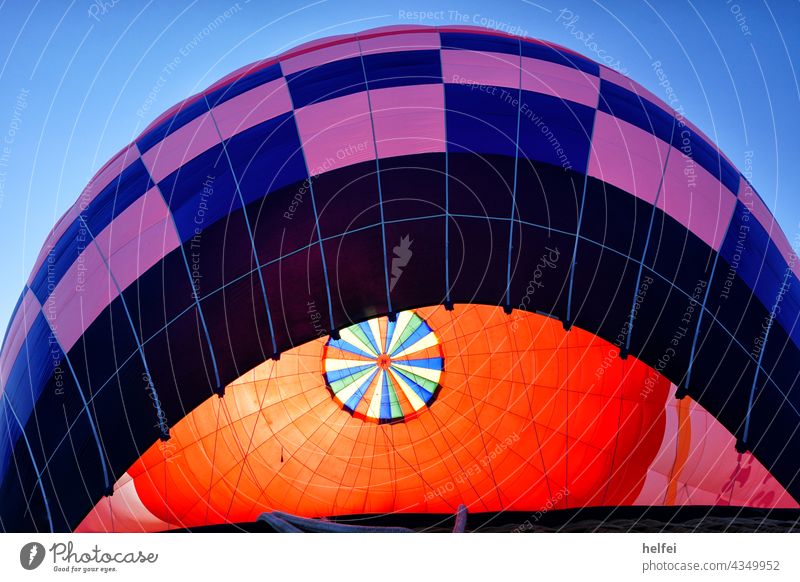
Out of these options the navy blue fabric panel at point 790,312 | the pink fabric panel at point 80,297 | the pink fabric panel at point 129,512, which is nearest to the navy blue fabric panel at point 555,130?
the navy blue fabric panel at point 790,312

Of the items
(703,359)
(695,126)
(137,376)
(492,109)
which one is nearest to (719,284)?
(703,359)

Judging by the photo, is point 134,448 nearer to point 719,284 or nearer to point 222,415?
point 222,415

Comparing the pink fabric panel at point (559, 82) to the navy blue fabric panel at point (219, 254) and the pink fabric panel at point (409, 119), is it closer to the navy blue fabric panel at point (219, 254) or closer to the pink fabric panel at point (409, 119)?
the pink fabric panel at point (409, 119)

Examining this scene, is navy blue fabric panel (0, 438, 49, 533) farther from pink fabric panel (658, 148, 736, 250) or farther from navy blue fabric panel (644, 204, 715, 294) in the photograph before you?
pink fabric panel (658, 148, 736, 250)

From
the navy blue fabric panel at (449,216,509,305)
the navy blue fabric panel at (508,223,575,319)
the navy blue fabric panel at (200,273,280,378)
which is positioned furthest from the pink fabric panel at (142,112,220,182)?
the navy blue fabric panel at (508,223,575,319)

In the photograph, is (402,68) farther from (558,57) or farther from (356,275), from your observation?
(356,275)

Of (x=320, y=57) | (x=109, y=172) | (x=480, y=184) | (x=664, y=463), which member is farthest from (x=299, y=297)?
(x=664, y=463)
